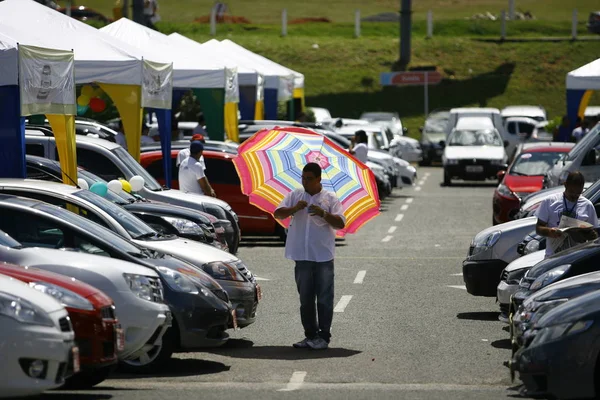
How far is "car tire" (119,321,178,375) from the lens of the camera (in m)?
10.3

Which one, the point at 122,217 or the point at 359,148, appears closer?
the point at 122,217

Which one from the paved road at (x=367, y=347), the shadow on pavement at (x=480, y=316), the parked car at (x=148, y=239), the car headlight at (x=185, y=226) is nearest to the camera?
the paved road at (x=367, y=347)

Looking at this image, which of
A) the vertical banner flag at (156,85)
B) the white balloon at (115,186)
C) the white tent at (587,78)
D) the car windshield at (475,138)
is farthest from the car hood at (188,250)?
the car windshield at (475,138)

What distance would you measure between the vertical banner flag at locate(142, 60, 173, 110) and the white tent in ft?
26.8

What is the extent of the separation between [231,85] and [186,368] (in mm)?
14875

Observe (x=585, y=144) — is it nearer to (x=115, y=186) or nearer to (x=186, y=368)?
(x=115, y=186)

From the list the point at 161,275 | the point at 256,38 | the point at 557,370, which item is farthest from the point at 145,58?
the point at 256,38

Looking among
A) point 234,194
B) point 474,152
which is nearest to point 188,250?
point 234,194

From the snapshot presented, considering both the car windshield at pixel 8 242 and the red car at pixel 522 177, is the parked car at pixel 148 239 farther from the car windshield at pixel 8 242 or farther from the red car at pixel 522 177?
the red car at pixel 522 177

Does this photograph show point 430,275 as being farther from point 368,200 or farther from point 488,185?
point 488,185

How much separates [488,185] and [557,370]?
97.5ft

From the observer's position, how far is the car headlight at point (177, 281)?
10312 millimetres

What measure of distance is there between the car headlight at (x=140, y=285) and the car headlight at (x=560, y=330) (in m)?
2.98

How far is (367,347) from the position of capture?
11.7 metres
